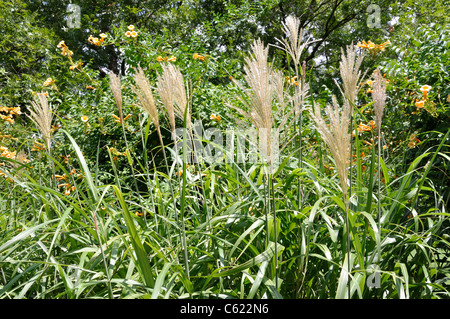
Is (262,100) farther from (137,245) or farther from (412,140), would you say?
(412,140)

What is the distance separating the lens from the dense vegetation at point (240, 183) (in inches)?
52.1

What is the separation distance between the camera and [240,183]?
5.81 ft

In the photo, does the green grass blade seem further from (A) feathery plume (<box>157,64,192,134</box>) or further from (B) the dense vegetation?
(A) feathery plume (<box>157,64,192,134</box>)

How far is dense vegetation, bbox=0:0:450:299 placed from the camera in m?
1.32

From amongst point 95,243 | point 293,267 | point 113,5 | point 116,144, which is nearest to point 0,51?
point 113,5

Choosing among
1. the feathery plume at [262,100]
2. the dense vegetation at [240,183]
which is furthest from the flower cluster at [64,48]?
the feathery plume at [262,100]

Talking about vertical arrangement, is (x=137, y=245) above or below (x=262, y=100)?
below

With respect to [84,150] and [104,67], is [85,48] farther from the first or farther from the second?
[84,150]

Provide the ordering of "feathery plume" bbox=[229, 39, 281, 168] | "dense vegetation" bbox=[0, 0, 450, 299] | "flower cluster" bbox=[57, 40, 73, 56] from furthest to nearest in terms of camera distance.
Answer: "flower cluster" bbox=[57, 40, 73, 56]
"dense vegetation" bbox=[0, 0, 450, 299]
"feathery plume" bbox=[229, 39, 281, 168]

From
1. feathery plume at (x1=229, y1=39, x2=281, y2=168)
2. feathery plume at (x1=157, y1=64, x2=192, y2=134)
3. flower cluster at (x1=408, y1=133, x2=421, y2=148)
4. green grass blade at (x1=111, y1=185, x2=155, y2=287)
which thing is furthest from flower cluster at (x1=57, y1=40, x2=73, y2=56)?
flower cluster at (x1=408, y1=133, x2=421, y2=148)

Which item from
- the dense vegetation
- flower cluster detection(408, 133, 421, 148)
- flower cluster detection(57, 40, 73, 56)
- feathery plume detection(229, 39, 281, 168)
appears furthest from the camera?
flower cluster detection(57, 40, 73, 56)

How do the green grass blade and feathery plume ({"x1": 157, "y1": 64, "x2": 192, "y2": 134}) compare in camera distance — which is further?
feathery plume ({"x1": 157, "y1": 64, "x2": 192, "y2": 134})

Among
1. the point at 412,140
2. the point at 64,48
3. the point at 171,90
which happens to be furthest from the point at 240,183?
the point at 64,48
